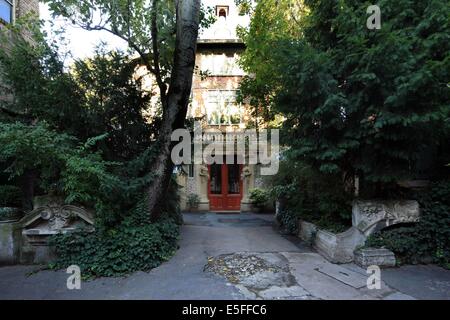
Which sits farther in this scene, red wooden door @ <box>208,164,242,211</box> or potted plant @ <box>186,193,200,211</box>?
red wooden door @ <box>208,164,242,211</box>

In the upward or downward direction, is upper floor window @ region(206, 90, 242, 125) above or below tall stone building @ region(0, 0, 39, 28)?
below

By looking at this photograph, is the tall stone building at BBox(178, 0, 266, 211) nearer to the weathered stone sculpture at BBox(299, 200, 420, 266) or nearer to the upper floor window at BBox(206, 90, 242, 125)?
the upper floor window at BBox(206, 90, 242, 125)

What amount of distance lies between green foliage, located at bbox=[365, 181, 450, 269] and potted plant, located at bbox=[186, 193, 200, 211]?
10.2 meters

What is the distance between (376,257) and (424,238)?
1.32 meters

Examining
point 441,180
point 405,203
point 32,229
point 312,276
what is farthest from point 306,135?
point 32,229

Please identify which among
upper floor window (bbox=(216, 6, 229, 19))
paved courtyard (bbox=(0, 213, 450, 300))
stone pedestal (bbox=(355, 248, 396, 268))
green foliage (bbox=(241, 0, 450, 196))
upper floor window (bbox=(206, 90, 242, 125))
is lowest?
paved courtyard (bbox=(0, 213, 450, 300))

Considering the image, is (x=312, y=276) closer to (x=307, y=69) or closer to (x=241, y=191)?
Result: (x=307, y=69)

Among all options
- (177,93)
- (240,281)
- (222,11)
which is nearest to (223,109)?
(222,11)

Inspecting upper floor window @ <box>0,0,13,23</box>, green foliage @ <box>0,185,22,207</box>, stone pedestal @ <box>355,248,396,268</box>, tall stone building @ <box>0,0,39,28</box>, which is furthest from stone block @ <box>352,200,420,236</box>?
upper floor window @ <box>0,0,13,23</box>

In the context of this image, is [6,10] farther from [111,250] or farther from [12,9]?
[111,250]

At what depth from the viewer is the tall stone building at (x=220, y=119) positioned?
50.0 ft

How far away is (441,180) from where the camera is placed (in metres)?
6.54

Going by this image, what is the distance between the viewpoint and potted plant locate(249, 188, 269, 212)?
47.9 ft

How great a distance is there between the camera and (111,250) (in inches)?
216
